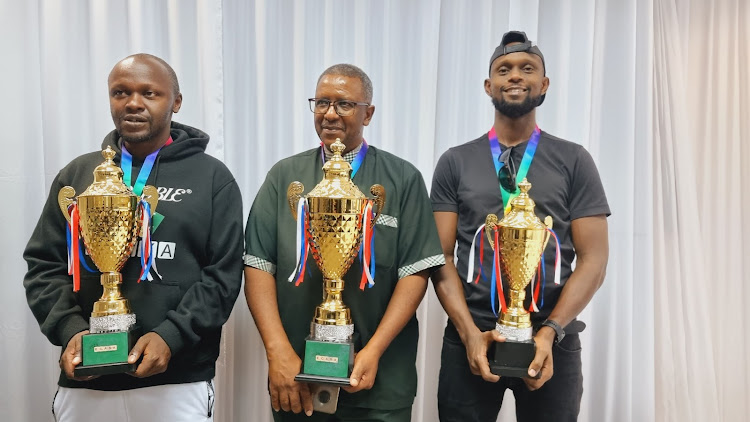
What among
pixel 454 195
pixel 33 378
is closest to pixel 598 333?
pixel 454 195

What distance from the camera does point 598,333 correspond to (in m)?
2.22

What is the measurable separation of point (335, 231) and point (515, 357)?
589 mm

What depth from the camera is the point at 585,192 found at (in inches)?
61.3

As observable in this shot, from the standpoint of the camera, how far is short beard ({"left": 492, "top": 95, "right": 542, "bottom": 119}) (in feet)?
5.15

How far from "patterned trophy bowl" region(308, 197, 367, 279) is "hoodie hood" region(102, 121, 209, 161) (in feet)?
1.65

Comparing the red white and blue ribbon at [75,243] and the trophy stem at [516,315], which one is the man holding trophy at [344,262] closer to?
A: the trophy stem at [516,315]

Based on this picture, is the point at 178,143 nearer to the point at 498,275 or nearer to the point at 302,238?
the point at 302,238

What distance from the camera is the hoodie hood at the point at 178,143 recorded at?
147cm

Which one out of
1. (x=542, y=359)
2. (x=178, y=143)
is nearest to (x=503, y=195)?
(x=542, y=359)

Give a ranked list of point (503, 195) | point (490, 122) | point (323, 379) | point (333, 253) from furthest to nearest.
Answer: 1. point (490, 122)
2. point (503, 195)
3. point (333, 253)
4. point (323, 379)

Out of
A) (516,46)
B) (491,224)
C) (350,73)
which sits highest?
(516,46)

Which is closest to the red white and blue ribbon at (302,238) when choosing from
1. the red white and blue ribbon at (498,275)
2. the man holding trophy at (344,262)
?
the man holding trophy at (344,262)

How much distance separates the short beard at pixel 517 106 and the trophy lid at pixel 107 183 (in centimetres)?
115

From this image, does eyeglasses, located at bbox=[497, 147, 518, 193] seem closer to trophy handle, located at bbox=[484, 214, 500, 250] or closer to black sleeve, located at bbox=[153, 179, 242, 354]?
trophy handle, located at bbox=[484, 214, 500, 250]
